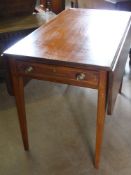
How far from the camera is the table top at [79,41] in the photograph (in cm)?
122

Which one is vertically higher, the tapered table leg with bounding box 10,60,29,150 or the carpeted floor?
the tapered table leg with bounding box 10,60,29,150

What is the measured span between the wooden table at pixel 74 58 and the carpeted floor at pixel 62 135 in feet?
0.40

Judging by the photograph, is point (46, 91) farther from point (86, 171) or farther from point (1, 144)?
point (86, 171)

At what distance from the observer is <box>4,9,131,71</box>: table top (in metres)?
1.22

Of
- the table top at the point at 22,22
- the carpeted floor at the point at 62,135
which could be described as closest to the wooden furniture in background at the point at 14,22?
the table top at the point at 22,22

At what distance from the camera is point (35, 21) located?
2.23 m

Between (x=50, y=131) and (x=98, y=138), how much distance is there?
55 centimetres

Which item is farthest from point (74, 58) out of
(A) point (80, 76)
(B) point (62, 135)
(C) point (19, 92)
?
(B) point (62, 135)

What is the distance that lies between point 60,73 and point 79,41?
0.89 feet

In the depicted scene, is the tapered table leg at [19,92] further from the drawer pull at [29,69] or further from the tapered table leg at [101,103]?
the tapered table leg at [101,103]

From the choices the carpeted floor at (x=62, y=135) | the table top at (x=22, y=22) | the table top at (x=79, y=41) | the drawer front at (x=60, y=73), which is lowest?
the carpeted floor at (x=62, y=135)

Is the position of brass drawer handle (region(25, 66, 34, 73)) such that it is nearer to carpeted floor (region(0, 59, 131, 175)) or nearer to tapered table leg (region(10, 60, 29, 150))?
tapered table leg (region(10, 60, 29, 150))

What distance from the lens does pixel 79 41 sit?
1.41m

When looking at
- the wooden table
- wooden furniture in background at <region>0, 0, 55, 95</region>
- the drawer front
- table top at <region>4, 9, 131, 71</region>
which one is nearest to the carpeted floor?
the wooden table
